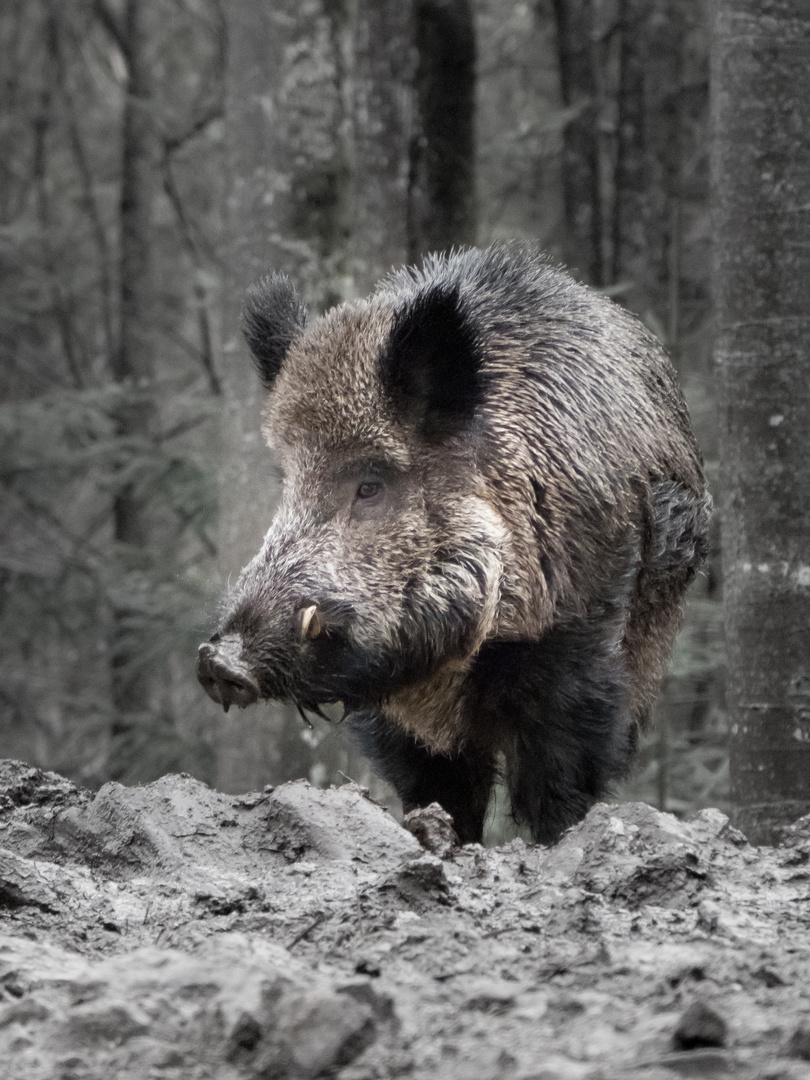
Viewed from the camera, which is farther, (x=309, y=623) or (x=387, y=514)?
(x=387, y=514)

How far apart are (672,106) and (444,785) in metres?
7.27

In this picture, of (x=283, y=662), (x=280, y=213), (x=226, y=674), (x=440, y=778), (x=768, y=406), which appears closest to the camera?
(x=226, y=674)

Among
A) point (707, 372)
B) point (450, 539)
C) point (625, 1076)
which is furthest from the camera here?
point (707, 372)

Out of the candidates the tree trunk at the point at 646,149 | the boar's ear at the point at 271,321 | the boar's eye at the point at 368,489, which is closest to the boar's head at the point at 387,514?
the boar's eye at the point at 368,489

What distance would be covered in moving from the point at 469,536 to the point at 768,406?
1.22m

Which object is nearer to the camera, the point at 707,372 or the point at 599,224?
the point at 707,372

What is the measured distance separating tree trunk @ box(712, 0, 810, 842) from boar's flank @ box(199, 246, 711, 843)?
317 millimetres

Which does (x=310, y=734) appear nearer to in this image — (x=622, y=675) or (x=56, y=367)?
(x=622, y=675)

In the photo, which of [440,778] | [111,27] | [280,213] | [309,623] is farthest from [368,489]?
[111,27]

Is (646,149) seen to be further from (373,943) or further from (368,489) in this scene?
(373,943)

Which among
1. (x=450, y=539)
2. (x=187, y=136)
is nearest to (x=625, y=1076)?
(x=450, y=539)

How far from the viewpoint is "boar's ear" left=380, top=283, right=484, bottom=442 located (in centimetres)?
457

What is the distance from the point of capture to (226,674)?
13.3ft

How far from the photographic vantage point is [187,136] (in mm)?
13469
